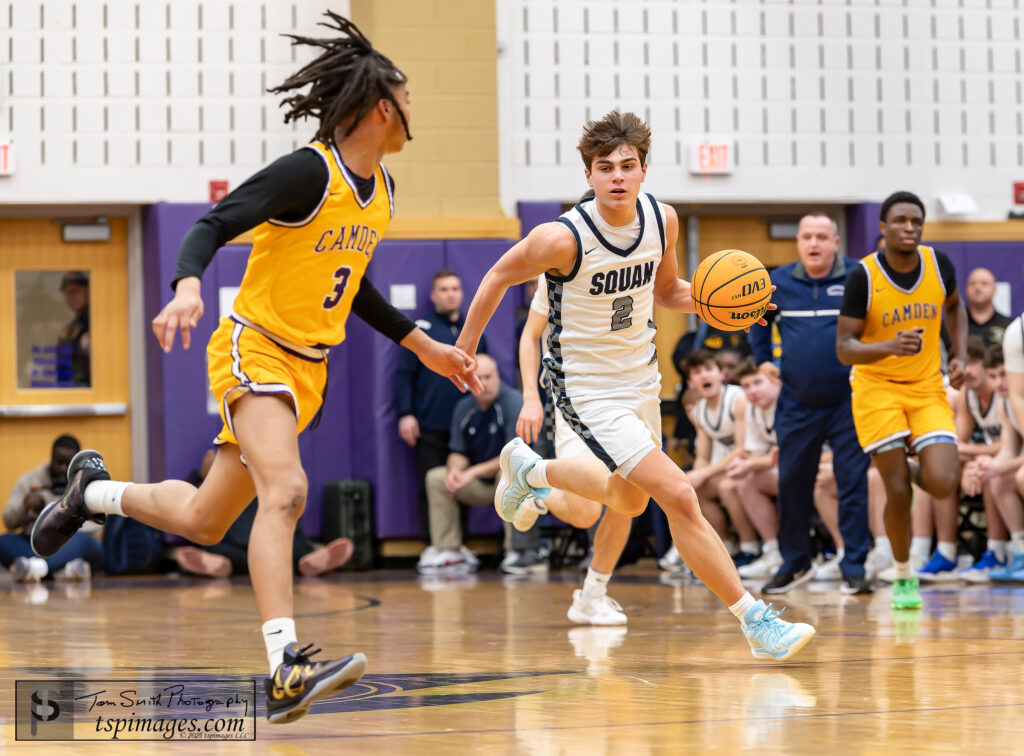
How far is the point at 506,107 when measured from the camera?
1074 centimetres

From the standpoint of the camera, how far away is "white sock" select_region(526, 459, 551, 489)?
18.0 ft

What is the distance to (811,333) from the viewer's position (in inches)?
294

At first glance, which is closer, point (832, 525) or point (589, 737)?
point (589, 737)

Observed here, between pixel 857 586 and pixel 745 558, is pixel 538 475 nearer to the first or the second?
pixel 857 586

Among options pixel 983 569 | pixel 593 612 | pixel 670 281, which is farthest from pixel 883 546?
pixel 670 281

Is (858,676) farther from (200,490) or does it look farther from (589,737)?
(200,490)

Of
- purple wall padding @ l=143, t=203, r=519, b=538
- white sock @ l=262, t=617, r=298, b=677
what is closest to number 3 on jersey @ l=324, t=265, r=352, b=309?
white sock @ l=262, t=617, r=298, b=677

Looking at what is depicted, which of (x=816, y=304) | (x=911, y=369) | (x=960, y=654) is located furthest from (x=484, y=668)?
(x=816, y=304)

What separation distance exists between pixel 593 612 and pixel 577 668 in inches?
58.3

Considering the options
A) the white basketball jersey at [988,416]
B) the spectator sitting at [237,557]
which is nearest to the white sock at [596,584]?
the white basketball jersey at [988,416]

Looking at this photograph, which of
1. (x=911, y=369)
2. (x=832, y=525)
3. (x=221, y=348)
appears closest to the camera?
(x=221, y=348)

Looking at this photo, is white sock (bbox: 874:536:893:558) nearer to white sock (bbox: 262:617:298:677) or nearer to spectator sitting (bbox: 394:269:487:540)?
spectator sitting (bbox: 394:269:487:540)

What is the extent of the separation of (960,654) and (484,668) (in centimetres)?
158

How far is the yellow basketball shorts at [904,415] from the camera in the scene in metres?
6.54
